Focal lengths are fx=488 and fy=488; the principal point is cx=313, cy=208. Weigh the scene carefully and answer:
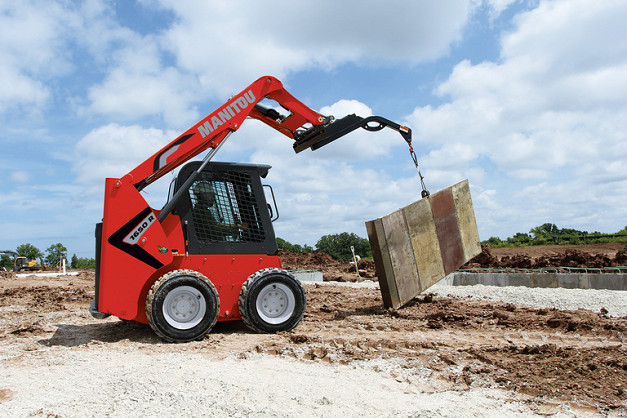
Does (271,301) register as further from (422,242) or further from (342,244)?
(342,244)

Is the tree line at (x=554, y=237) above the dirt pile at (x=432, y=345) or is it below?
above

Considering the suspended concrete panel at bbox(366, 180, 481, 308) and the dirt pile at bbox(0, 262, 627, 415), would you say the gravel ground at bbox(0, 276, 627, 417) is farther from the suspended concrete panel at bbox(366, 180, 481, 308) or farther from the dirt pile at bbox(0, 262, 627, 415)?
the suspended concrete panel at bbox(366, 180, 481, 308)

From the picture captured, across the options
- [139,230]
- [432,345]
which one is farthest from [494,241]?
[139,230]

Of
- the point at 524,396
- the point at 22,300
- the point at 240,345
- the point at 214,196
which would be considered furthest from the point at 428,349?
the point at 22,300

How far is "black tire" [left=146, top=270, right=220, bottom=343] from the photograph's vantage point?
571 cm

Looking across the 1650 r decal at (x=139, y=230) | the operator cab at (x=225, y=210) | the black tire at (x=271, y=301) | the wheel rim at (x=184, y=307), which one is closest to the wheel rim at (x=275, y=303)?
the black tire at (x=271, y=301)

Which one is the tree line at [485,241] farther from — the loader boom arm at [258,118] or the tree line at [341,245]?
the loader boom arm at [258,118]

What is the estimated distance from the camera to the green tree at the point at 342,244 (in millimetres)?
32812

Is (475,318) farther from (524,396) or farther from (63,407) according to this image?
(63,407)

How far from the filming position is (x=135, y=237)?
19.3 ft

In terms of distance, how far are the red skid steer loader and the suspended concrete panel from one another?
173 centimetres

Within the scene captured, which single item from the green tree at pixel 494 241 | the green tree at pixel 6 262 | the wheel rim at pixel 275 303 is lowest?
the wheel rim at pixel 275 303

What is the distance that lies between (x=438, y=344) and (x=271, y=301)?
2.18 m

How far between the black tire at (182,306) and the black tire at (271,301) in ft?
1.35
